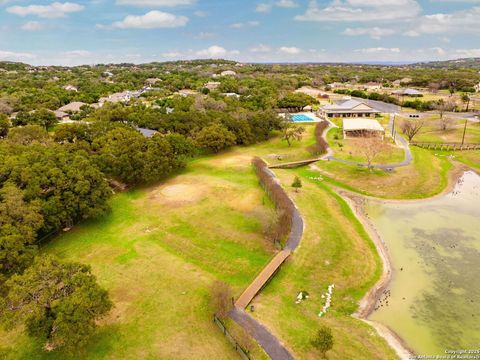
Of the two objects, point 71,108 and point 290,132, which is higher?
point 71,108

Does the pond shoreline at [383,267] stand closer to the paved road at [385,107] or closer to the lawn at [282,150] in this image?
the lawn at [282,150]

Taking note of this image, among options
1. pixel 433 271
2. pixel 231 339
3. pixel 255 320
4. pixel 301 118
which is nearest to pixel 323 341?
pixel 255 320

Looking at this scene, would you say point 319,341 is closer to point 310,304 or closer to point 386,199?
point 310,304

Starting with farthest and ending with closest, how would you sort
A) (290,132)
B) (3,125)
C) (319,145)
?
1. (3,125)
2. (290,132)
3. (319,145)

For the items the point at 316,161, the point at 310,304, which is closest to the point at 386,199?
the point at 316,161

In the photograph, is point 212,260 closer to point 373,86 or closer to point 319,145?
point 319,145

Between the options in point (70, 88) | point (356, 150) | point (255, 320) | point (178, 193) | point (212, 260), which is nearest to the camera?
point (255, 320)

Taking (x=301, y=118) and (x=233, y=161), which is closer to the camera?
(x=233, y=161)
